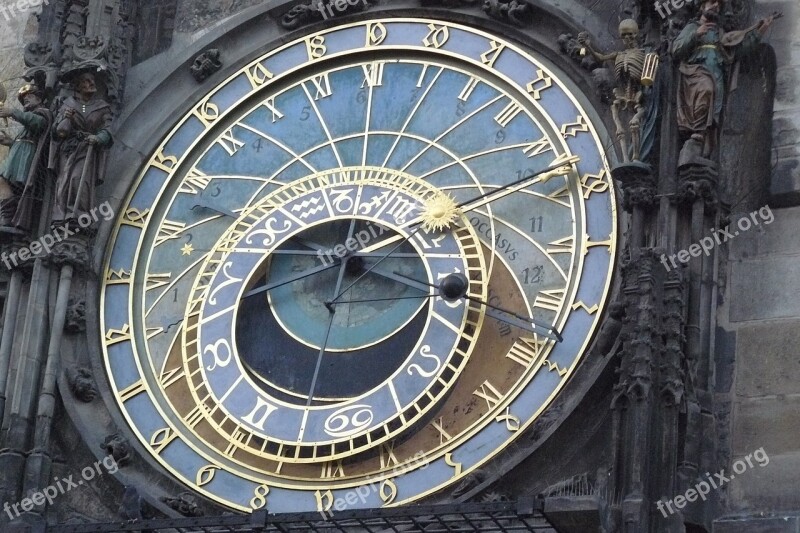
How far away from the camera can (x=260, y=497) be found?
1350 cm

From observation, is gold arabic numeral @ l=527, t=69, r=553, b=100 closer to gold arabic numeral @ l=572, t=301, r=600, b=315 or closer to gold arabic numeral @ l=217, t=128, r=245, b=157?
gold arabic numeral @ l=572, t=301, r=600, b=315

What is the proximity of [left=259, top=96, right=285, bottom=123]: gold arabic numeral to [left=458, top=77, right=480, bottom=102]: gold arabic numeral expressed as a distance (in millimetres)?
1056

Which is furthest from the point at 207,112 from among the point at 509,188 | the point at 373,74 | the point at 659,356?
the point at 659,356

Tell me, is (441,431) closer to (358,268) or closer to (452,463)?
(452,463)

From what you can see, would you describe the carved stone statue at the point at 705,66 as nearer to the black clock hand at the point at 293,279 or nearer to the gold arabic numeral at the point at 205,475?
the black clock hand at the point at 293,279

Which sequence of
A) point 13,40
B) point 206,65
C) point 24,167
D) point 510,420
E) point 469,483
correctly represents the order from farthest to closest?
point 13,40 → point 206,65 → point 24,167 → point 510,420 → point 469,483

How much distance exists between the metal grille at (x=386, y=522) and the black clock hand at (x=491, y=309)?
1127mm

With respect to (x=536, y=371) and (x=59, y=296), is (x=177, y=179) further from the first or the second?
(x=536, y=371)

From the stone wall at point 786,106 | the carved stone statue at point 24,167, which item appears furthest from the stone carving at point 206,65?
the stone wall at point 786,106

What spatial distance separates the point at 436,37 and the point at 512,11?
466 millimetres

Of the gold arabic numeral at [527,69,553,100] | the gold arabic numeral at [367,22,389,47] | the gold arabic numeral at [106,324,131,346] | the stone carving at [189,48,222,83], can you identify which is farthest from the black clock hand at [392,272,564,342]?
the stone carving at [189,48,222,83]

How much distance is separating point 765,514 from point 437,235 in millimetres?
2418

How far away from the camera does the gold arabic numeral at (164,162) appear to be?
14.8 metres

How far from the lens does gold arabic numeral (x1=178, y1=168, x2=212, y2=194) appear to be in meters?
14.7
